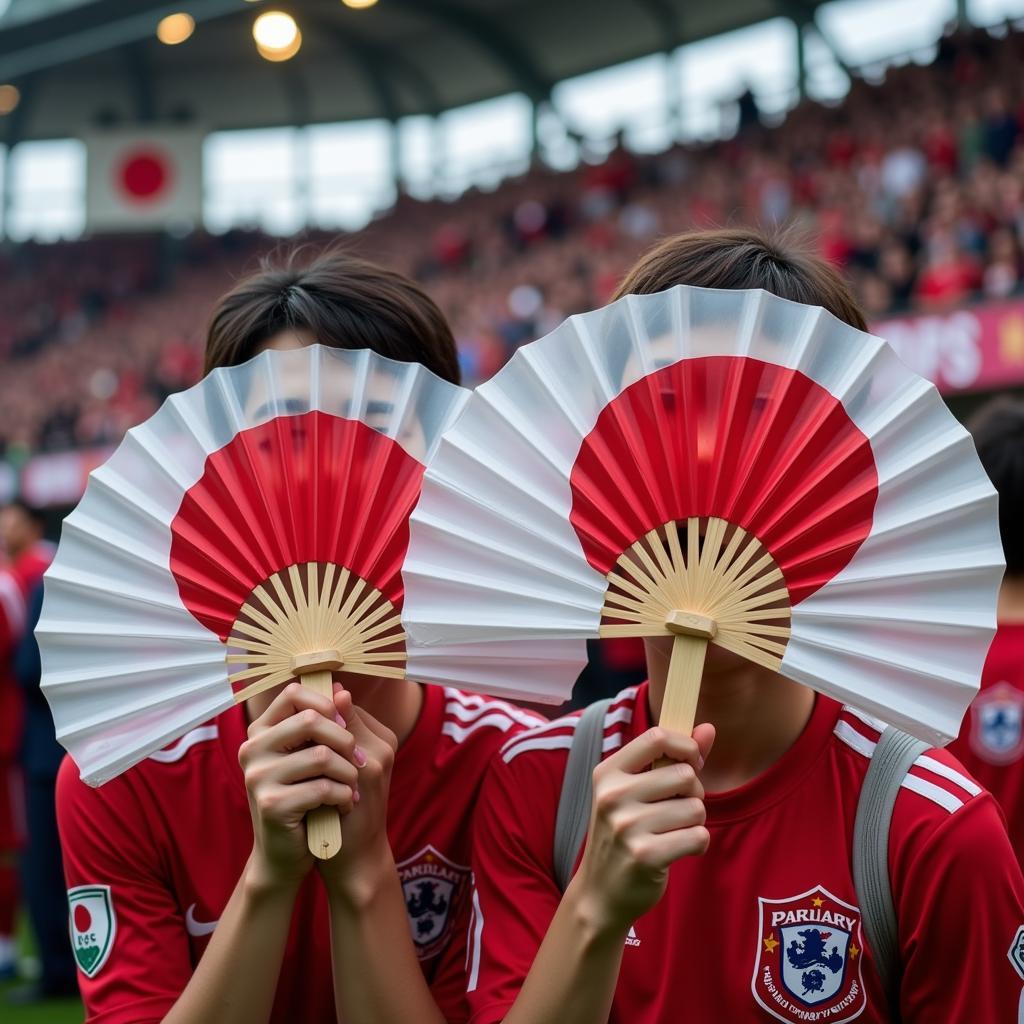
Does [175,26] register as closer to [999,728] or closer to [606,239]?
[606,239]

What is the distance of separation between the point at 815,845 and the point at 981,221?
838cm

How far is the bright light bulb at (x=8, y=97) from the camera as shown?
19797 millimetres

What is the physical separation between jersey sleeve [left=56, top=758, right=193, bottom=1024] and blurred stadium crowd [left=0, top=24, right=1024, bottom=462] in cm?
360

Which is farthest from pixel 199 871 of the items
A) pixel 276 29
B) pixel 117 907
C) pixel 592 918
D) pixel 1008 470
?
pixel 276 29

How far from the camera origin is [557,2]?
59.2 feet

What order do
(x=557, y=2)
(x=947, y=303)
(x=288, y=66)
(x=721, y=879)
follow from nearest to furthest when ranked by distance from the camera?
(x=721, y=879)
(x=947, y=303)
(x=557, y=2)
(x=288, y=66)

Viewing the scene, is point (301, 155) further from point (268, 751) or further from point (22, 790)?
point (268, 751)

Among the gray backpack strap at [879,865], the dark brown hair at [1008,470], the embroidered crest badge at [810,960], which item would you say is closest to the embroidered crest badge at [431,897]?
the embroidered crest badge at [810,960]

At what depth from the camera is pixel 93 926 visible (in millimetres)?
1740

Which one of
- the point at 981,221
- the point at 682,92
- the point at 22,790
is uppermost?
the point at 682,92

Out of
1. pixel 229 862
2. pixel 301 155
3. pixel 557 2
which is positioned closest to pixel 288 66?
pixel 301 155

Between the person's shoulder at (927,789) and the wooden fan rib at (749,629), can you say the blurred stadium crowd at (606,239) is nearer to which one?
the person's shoulder at (927,789)

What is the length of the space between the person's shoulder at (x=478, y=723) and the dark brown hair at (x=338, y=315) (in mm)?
456

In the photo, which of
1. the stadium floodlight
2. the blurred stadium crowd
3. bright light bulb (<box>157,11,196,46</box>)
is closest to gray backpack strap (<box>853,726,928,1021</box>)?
the blurred stadium crowd
